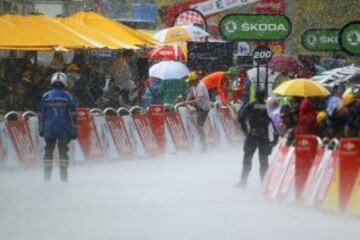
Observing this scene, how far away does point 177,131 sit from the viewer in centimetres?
2356

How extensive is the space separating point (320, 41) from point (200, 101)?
5539 mm

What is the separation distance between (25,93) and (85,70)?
2643 millimetres

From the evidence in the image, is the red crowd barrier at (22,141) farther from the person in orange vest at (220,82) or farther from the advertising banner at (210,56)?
→ the advertising banner at (210,56)

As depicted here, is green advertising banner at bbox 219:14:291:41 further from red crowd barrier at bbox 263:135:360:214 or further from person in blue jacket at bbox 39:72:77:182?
red crowd barrier at bbox 263:135:360:214

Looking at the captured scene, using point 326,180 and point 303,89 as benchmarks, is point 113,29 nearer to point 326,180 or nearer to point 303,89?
point 303,89

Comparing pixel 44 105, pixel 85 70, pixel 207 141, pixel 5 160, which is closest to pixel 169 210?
pixel 44 105

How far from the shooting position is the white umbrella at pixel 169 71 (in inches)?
1115

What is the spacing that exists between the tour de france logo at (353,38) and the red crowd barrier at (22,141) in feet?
19.8

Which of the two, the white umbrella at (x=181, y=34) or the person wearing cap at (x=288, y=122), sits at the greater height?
the white umbrella at (x=181, y=34)

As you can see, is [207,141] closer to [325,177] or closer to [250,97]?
[250,97]

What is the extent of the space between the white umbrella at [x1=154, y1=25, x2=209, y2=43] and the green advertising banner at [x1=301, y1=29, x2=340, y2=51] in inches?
187

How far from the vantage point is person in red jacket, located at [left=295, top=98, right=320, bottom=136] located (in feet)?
51.1

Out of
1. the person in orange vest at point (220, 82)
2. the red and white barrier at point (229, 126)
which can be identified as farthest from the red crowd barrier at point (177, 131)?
the person in orange vest at point (220, 82)

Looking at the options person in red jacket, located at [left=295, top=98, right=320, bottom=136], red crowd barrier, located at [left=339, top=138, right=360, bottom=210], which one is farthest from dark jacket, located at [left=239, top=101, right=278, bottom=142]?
red crowd barrier, located at [left=339, top=138, right=360, bottom=210]
